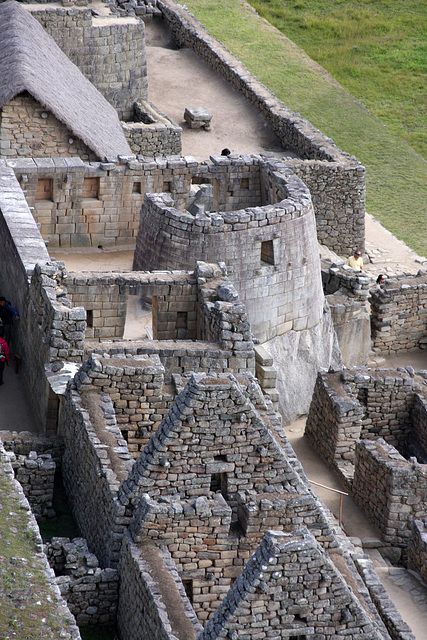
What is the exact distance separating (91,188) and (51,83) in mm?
3382

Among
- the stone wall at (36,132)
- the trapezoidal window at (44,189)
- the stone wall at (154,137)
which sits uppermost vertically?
the stone wall at (36,132)

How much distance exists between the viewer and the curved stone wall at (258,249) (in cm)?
2502

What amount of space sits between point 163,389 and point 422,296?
12691mm

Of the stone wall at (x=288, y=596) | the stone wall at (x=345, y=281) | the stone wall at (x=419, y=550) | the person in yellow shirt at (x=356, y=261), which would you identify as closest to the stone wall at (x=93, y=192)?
the stone wall at (x=345, y=281)

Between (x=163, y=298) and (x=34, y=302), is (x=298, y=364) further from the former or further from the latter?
(x=34, y=302)

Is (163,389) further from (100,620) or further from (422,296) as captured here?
(422,296)

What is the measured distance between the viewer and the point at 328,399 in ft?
80.7

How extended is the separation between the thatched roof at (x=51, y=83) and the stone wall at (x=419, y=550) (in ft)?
33.3

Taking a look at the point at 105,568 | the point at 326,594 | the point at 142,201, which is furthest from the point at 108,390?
the point at 142,201

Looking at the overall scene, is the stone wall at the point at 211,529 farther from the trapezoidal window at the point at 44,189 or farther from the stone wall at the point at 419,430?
the trapezoidal window at the point at 44,189

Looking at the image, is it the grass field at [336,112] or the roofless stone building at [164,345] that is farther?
the grass field at [336,112]

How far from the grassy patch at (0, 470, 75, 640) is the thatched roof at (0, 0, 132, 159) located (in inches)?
531

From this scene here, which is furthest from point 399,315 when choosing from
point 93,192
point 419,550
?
point 419,550

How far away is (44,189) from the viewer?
26.8m
